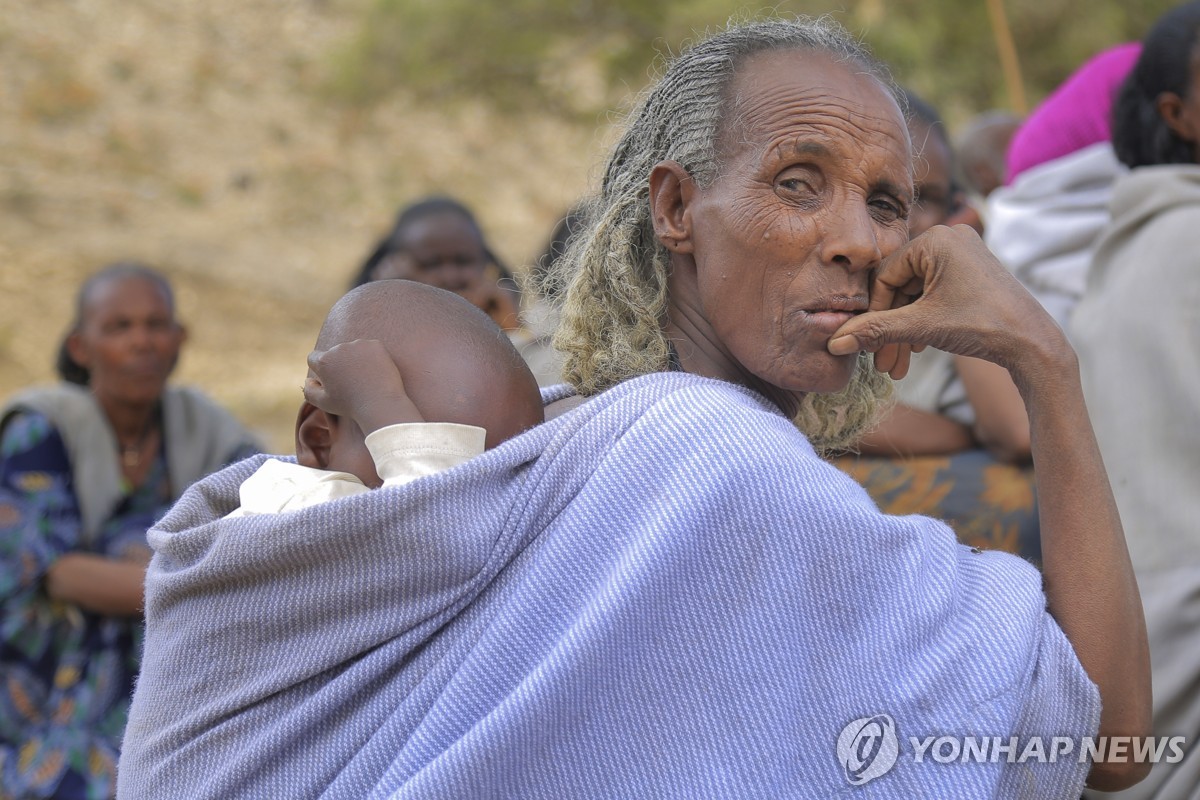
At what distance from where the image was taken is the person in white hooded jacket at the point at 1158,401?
2.71 meters

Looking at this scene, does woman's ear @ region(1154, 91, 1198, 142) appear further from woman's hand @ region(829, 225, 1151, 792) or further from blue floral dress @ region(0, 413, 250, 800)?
blue floral dress @ region(0, 413, 250, 800)

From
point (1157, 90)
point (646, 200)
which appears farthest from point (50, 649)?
point (1157, 90)

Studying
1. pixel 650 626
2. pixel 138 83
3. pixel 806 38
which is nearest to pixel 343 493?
pixel 650 626

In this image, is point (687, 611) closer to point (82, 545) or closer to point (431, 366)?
point (431, 366)

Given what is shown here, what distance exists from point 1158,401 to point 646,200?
4.66 ft

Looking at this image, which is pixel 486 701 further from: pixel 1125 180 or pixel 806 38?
pixel 1125 180

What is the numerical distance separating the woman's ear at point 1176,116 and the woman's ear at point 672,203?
193cm

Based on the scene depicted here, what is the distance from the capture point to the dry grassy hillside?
625 inches

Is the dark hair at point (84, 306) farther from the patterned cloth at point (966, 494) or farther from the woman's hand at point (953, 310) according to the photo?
the woman's hand at point (953, 310)

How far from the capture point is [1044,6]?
1317cm

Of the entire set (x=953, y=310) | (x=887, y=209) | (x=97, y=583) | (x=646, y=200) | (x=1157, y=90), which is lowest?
(x=97, y=583)

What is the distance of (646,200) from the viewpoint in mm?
2143

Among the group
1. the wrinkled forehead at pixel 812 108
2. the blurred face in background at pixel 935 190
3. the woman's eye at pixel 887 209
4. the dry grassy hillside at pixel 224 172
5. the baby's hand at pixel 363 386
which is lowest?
the dry grassy hillside at pixel 224 172

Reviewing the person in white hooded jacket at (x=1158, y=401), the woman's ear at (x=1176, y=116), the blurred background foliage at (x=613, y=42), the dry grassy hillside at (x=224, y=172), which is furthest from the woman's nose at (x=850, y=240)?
the dry grassy hillside at (x=224, y=172)
